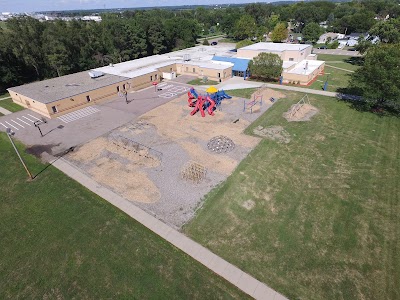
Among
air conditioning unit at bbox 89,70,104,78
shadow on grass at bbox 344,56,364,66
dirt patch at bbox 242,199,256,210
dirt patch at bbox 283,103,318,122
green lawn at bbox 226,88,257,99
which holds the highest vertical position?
air conditioning unit at bbox 89,70,104,78

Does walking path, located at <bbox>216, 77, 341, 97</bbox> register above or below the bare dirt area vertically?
above

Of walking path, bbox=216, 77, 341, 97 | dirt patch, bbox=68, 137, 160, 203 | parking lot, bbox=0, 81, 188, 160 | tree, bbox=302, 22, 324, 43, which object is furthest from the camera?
tree, bbox=302, 22, 324, 43

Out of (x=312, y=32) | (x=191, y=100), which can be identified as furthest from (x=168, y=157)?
(x=312, y=32)

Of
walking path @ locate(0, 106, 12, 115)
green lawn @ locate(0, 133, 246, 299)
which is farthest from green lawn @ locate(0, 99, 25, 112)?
green lawn @ locate(0, 133, 246, 299)

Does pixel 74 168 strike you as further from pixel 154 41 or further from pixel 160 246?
pixel 154 41

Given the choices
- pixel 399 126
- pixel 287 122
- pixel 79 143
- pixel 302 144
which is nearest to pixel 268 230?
pixel 302 144

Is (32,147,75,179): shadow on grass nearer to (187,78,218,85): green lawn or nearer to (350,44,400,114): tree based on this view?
(187,78,218,85): green lawn

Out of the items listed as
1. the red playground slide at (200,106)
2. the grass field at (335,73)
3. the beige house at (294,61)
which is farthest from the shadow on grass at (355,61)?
the red playground slide at (200,106)

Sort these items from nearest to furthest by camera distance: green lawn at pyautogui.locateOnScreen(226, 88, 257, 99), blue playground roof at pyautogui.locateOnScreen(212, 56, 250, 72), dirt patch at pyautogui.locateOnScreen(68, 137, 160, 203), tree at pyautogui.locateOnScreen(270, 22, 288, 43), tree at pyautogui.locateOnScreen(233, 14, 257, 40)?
dirt patch at pyautogui.locateOnScreen(68, 137, 160, 203) < green lawn at pyautogui.locateOnScreen(226, 88, 257, 99) < blue playground roof at pyautogui.locateOnScreen(212, 56, 250, 72) < tree at pyautogui.locateOnScreen(270, 22, 288, 43) < tree at pyautogui.locateOnScreen(233, 14, 257, 40)

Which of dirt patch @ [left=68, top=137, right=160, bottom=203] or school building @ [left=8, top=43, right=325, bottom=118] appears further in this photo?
school building @ [left=8, top=43, right=325, bottom=118]
